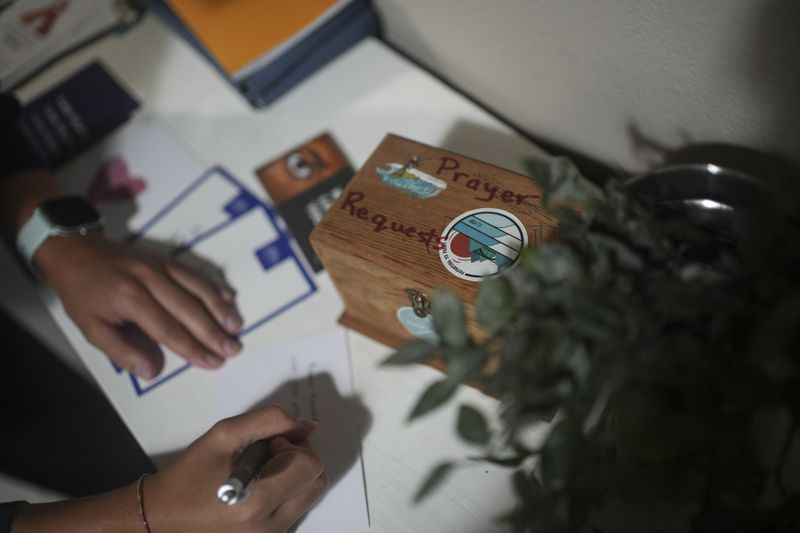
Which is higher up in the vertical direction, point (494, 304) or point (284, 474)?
point (494, 304)

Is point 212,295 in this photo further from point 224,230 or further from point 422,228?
point 422,228

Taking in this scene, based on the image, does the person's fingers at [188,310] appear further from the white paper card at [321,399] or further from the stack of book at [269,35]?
the stack of book at [269,35]

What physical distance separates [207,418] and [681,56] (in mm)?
654

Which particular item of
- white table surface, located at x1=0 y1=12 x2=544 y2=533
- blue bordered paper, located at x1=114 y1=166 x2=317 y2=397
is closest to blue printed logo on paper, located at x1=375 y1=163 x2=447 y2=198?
white table surface, located at x1=0 y1=12 x2=544 y2=533

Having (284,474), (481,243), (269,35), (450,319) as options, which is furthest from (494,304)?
(269,35)

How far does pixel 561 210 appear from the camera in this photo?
1.40 ft

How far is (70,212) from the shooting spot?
84 centimetres

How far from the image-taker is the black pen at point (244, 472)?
0.56 m

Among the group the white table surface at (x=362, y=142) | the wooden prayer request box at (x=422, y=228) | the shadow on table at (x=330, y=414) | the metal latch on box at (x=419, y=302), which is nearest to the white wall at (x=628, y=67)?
the white table surface at (x=362, y=142)

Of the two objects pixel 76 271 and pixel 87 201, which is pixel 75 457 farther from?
pixel 87 201

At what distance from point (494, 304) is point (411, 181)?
282 mm

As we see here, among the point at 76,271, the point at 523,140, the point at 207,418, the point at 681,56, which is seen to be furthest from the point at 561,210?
the point at 76,271

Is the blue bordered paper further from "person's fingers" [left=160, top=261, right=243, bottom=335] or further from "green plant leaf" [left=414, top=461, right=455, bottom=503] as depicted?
"green plant leaf" [left=414, top=461, right=455, bottom=503]

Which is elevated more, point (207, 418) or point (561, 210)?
point (561, 210)
